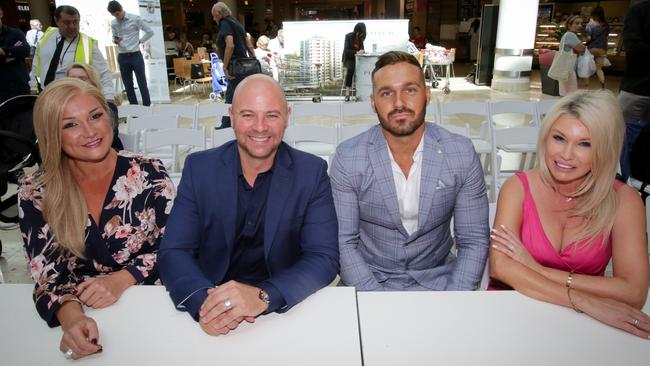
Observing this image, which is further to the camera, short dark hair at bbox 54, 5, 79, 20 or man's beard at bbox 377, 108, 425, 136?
short dark hair at bbox 54, 5, 79, 20

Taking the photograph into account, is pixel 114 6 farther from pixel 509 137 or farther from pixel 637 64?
pixel 637 64

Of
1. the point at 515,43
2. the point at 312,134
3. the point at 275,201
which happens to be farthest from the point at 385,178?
the point at 515,43

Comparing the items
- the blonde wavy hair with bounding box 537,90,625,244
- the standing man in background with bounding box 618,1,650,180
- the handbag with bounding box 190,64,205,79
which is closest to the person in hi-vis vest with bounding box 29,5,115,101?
the blonde wavy hair with bounding box 537,90,625,244

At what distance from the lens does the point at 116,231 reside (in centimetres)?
179

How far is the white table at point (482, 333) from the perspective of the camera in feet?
3.76

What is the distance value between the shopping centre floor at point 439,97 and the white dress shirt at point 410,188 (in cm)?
291

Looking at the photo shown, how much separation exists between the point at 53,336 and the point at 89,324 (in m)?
0.15

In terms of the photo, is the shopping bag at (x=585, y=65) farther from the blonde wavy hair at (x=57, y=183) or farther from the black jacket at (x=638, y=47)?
the blonde wavy hair at (x=57, y=183)

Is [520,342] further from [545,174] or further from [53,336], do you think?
[53,336]

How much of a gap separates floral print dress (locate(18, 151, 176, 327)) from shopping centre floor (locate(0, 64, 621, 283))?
1877mm

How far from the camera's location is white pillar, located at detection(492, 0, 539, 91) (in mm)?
10732

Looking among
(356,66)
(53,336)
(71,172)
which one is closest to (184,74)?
(356,66)

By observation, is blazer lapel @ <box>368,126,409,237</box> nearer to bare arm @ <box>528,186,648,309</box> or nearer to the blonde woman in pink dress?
the blonde woman in pink dress

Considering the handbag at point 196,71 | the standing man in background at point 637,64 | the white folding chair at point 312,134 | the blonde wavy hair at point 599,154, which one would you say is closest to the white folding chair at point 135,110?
the white folding chair at point 312,134
